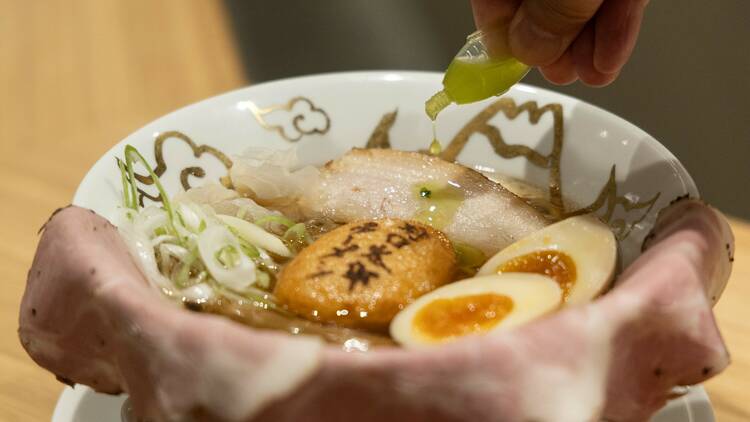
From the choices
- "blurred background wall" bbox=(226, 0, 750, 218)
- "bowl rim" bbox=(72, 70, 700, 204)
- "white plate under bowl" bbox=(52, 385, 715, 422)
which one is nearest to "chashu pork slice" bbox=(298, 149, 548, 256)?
"bowl rim" bbox=(72, 70, 700, 204)

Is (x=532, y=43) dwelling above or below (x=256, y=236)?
above

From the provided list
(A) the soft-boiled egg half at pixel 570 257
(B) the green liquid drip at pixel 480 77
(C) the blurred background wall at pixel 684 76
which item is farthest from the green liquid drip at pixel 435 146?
(C) the blurred background wall at pixel 684 76

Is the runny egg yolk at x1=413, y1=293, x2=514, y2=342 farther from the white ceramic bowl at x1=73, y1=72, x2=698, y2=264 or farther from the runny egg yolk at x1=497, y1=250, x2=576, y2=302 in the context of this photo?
the white ceramic bowl at x1=73, y1=72, x2=698, y2=264

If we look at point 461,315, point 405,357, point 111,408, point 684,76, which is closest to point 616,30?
point 461,315

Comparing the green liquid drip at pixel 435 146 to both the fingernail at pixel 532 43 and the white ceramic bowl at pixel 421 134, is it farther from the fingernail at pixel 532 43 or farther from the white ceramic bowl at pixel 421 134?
the fingernail at pixel 532 43

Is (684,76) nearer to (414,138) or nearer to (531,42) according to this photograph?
(414,138)

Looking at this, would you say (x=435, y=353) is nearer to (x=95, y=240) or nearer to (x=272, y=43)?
(x=95, y=240)
